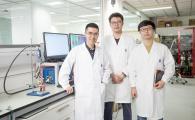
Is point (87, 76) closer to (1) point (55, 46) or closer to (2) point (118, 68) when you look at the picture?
(2) point (118, 68)

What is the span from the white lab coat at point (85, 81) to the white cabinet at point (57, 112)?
2.7 inches

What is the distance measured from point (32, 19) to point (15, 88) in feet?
12.7

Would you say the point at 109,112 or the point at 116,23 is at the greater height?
the point at 116,23

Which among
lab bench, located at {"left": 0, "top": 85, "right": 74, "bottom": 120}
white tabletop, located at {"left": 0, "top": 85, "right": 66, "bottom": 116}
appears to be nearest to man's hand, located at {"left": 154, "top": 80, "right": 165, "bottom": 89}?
lab bench, located at {"left": 0, "top": 85, "right": 74, "bottom": 120}

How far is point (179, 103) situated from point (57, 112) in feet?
10.4

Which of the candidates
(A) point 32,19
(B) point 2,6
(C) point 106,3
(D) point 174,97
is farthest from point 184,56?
(B) point 2,6

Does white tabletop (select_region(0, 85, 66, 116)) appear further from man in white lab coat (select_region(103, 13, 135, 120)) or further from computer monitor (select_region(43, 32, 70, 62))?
man in white lab coat (select_region(103, 13, 135, 120))

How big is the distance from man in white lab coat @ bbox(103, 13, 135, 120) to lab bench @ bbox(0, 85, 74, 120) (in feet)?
1.65

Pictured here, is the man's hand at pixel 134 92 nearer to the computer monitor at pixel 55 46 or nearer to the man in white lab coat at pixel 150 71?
the man in white lab coat at pixel 150 71

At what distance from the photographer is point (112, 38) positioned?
2408 mm

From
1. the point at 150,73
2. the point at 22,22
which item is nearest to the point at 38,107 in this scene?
the point at 150,73

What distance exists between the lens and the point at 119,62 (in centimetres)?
237

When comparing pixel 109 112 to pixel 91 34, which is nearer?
pixel 91 34

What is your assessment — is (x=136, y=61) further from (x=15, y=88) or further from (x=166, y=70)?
(x=15, y=88)
